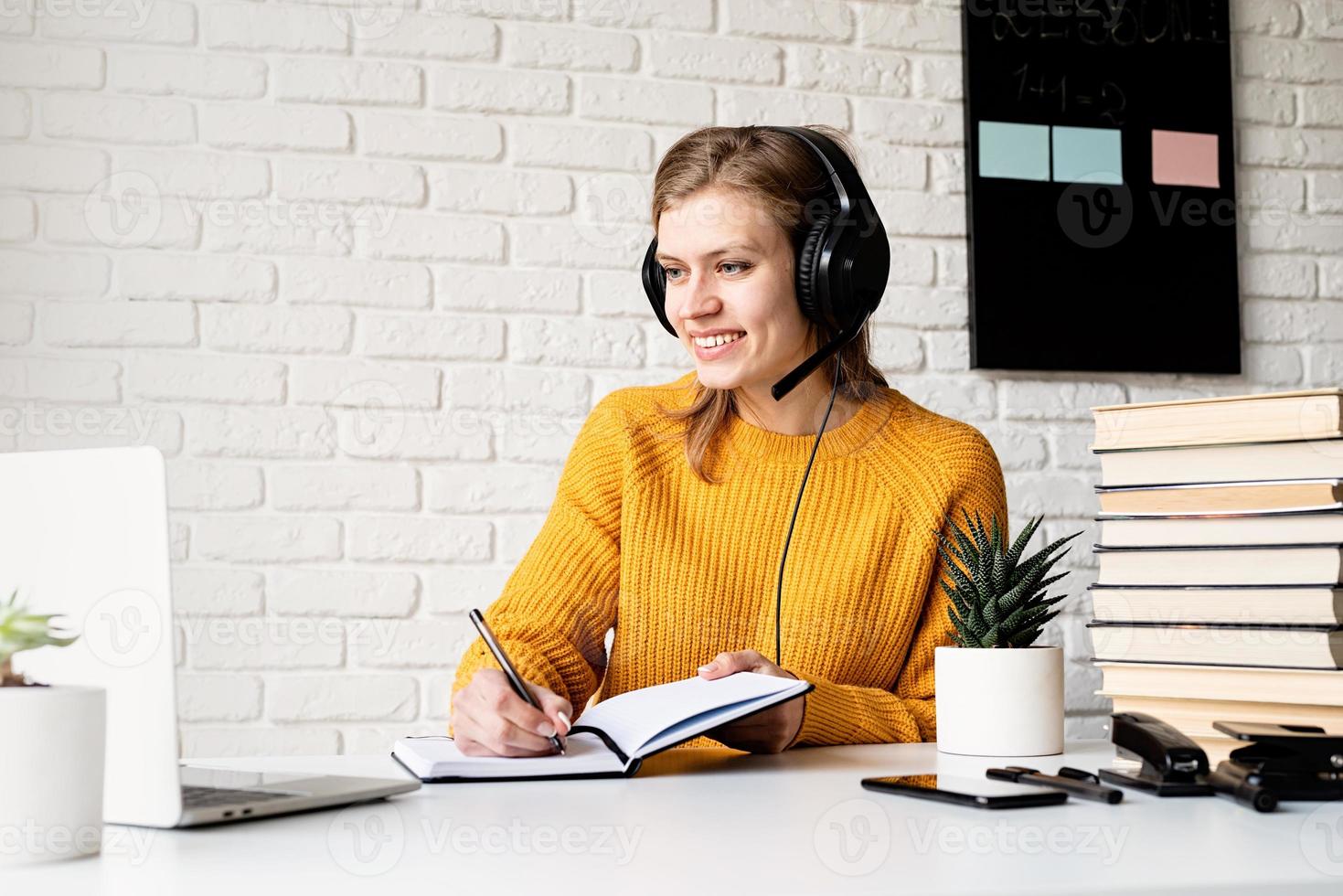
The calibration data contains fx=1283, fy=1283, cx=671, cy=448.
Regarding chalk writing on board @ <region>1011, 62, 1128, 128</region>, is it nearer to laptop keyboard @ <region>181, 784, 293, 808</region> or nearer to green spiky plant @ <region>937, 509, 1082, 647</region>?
green spiky plant @ <region>937, 509, 1082, 647</region>

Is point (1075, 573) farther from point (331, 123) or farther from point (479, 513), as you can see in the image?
point (331, 123)

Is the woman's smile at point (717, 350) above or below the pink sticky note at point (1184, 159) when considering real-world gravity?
below

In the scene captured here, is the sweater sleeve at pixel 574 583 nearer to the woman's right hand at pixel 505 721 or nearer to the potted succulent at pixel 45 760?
the woman's right hand at pixel 505 721

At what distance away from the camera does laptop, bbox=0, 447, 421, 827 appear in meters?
0.72

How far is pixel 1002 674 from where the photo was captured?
43.5 inches

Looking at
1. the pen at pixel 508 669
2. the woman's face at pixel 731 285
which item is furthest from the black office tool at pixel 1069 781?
the woman's face at pixel 731 285

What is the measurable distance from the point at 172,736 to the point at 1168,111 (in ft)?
7.09

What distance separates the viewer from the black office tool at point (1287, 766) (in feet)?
2.81

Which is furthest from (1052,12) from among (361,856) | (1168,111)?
(361,856)

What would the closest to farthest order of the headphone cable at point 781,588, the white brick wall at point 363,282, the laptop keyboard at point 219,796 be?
the laptop keyboard at point 219,796 < the headphone cable at point 781,588 < the white brick wall at point 363,282

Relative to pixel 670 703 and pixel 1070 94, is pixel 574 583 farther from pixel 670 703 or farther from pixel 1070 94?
pixel 1070 94

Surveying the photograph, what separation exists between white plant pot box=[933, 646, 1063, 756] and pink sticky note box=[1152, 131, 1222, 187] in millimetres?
1512

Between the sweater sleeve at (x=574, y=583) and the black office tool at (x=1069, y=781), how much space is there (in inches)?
21.9

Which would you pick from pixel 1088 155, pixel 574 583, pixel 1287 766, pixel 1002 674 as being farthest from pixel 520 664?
pixel 1088 155
